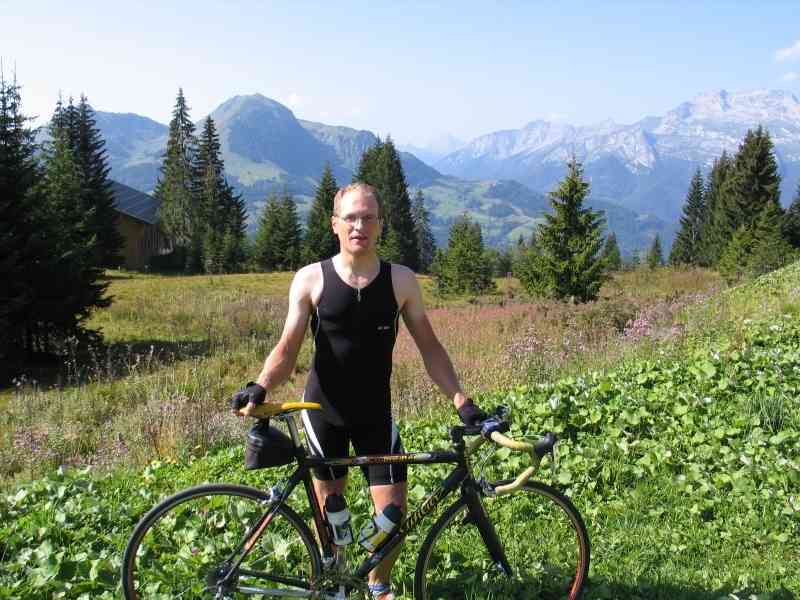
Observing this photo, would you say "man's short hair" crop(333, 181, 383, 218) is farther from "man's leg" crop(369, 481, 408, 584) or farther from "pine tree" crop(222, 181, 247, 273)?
"pine tree" crop(222, 181, 247, 273)

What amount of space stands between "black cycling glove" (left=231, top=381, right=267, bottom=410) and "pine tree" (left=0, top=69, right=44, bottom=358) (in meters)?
14.8

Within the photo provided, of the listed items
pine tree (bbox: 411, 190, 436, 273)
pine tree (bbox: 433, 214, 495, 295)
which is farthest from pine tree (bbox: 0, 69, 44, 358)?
pine tree (bbox: 411, 190, 436, 273)

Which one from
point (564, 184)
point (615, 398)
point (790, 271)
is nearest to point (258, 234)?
point (564, 184)

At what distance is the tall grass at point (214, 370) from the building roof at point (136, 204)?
114 feet

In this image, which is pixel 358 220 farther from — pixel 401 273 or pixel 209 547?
pixel 209 547

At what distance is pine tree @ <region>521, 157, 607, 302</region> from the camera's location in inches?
908

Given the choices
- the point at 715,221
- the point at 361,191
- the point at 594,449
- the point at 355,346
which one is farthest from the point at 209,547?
the point at 715,221

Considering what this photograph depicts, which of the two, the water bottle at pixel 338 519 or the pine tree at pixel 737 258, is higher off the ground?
the pine tree at pixel 737 258

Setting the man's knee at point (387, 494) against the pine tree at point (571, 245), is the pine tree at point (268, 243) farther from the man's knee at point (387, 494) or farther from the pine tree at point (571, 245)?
the man's knee at point (387, 494)

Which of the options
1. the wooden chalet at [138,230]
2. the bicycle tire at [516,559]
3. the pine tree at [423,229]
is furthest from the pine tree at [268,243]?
the bicycle tire at [516,559]

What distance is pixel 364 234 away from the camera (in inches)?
129

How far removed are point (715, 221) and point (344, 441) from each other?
62109 mm

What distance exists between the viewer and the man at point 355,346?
335 centimetres

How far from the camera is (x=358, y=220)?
10.8 feet
